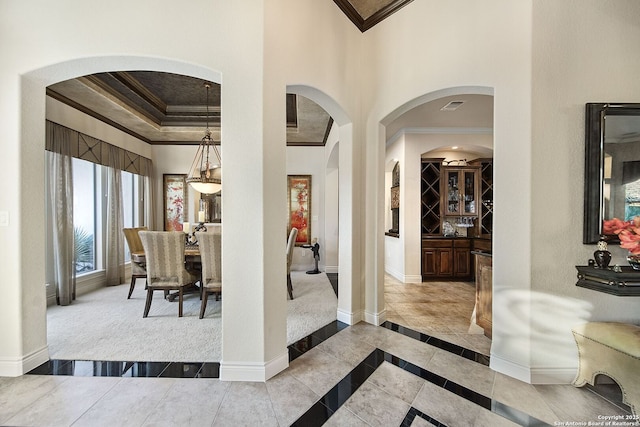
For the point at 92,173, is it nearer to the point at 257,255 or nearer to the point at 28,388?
the point at 28,388

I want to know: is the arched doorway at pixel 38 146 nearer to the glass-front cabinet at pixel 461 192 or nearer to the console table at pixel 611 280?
the console table at pixel 611 280

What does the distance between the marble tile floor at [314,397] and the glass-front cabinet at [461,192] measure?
348 cm

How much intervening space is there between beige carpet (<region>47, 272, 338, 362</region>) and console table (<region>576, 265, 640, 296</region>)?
2.32 meters

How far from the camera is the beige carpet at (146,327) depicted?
2447 mm

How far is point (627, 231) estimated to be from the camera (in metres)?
1.74

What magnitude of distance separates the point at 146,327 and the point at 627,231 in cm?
425

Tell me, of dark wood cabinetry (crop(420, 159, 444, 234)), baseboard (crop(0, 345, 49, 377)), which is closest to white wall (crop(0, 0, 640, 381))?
baseboard (crop(0, 345, 49, 377))

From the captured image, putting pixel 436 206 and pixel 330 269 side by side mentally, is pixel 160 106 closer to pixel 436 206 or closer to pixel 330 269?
pixel 330 269

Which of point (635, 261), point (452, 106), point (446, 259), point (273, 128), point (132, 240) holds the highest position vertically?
point (452, 106)

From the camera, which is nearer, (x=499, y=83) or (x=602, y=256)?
(x=602, y=256)

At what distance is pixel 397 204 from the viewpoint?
5652 mm

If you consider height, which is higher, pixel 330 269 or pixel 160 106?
pixel 160 106

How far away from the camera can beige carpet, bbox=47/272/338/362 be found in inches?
96.3

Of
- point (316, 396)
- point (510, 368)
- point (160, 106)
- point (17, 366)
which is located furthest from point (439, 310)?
point (160, 106)
